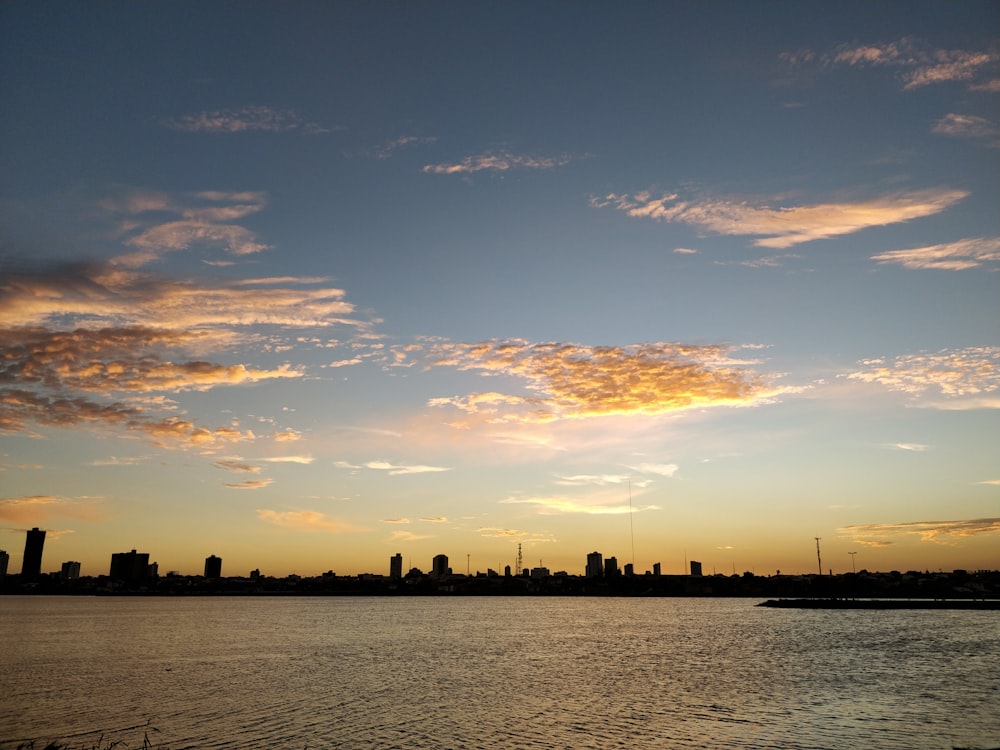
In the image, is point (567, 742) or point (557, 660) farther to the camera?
point (557, 660)

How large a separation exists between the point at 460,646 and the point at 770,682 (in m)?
60.7

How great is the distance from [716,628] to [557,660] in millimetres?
89148

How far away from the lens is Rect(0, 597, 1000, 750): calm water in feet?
155

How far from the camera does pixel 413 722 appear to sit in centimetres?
5256

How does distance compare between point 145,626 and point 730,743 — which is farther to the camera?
point 145,626

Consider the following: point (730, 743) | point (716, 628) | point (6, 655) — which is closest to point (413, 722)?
point (730, 743)

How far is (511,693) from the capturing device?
6638cm

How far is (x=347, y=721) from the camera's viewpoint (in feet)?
174

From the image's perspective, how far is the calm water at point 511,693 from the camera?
47.3 metres

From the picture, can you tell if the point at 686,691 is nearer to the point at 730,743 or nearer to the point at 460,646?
the point at 730,743

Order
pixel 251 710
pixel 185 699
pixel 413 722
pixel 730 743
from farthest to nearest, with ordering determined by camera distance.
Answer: pixel 185 699, pixel 251 710, pixel 413 722, pixel 730 743

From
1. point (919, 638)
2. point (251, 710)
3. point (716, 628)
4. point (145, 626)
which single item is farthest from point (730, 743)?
point (145, 626)

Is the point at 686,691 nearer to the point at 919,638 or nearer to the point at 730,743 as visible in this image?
the point at 730,743

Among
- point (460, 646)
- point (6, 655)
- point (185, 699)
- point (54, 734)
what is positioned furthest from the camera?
point (460, 646)
